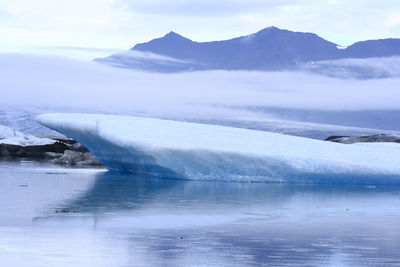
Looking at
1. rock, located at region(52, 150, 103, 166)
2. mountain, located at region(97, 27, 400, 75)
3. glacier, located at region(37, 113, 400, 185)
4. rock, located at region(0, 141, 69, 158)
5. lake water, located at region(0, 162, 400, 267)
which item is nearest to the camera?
lake water, located at region(0, 162, 400, 267)

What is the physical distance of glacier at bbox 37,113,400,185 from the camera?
15219mm

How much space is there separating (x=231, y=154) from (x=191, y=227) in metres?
7.45

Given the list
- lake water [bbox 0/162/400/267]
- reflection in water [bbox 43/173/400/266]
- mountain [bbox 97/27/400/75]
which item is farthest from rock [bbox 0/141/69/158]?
mountain [bbox 97/27/400/75]

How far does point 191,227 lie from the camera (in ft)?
25.2

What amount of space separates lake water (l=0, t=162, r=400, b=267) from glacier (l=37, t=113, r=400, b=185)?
6.59 ft

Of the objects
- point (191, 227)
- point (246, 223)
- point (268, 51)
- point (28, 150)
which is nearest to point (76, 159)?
point (28, 150)

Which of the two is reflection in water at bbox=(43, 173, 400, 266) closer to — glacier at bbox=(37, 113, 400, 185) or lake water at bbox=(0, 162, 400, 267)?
lake water at bbox=(0, 162, 400, 267)

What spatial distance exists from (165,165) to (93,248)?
31.2 feet

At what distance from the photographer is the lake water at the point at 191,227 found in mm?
5926

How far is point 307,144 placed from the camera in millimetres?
16703

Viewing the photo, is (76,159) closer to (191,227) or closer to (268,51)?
(191,227)

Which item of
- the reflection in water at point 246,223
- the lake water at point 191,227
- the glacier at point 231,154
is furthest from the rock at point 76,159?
the lake water at point 191,227

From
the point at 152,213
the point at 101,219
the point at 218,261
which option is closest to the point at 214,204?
the point at 152,213

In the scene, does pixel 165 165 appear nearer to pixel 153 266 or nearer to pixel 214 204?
pixel 214 204
